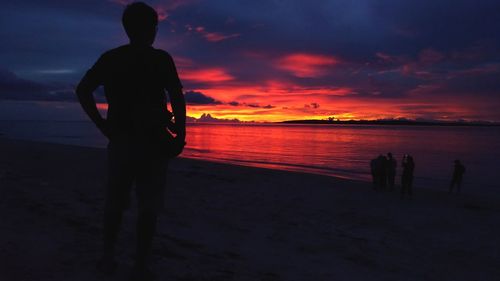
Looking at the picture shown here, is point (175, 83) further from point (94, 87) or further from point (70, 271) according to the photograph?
point (70, 271)

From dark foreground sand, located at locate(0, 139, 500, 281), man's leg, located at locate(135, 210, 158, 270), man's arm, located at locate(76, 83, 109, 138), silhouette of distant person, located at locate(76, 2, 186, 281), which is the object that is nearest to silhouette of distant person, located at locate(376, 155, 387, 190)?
dark foreground sand, located at locate(0, 139, 500, 281)

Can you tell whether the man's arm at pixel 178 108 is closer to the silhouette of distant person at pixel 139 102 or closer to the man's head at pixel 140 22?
the silhouette of distant person at pixel 139 102

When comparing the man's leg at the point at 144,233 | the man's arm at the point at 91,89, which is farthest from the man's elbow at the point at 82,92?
the man's leg at the point at 144,233

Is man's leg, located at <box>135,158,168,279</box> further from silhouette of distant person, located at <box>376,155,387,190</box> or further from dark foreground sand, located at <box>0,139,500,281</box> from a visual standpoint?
silhouette of distant person, located at <box>376,155,387,190</box>

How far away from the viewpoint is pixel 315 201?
39.2 feet

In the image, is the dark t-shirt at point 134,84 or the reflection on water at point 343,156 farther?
the reflection on water at point 343,156

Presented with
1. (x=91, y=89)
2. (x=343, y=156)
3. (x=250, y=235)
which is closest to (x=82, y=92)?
(x=91, y=89)

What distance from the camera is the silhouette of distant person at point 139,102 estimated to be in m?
3.16

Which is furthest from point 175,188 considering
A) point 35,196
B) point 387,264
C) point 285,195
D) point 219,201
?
point 387,264

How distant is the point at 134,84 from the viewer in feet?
10.4

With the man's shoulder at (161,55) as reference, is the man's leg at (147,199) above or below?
below

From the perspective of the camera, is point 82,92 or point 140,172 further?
point 140,172

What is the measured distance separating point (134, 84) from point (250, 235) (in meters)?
4.20

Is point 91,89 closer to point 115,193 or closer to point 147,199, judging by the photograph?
point 115,193
